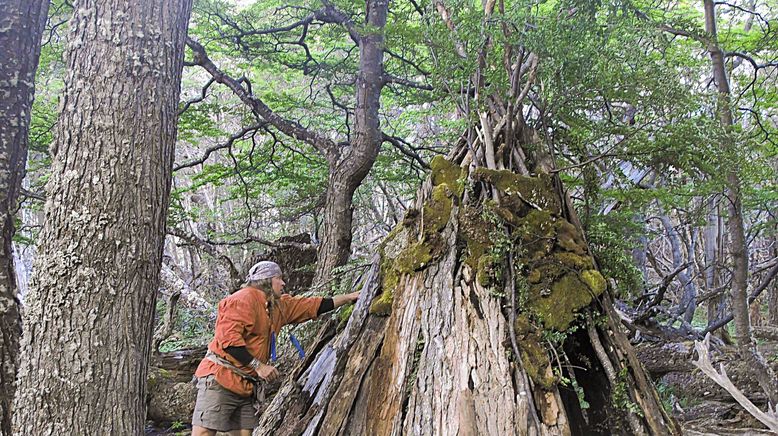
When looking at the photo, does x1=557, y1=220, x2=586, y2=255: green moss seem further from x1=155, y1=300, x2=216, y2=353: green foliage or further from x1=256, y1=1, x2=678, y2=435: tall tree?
x1=155, y1=300, x2=216, y2=353: green foliage

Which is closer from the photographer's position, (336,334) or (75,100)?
(75,100)

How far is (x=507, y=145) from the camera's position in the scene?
170 inches

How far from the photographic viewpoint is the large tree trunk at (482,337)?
3047 mm

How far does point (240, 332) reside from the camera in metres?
3.96

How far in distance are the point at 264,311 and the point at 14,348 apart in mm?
1592

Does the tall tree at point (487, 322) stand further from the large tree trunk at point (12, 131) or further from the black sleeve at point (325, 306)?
the large tree trunk at point (12, 131)

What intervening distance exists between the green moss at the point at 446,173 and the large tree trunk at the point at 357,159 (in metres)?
2.66

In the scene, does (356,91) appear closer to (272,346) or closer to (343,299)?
(343,299)

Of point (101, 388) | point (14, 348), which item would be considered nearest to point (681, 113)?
point (101, 388)

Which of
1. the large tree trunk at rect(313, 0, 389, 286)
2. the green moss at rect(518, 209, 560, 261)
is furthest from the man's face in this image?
the large tree trunk at rect(313, 0, 389, 286)

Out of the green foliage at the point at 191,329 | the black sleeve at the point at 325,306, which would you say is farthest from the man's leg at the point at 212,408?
the green foliage at the point at 191,329

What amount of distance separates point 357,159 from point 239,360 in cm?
362

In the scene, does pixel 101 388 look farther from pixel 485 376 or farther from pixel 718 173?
pixel 718 173

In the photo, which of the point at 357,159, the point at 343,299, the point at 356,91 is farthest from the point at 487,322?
the point at 356,91
